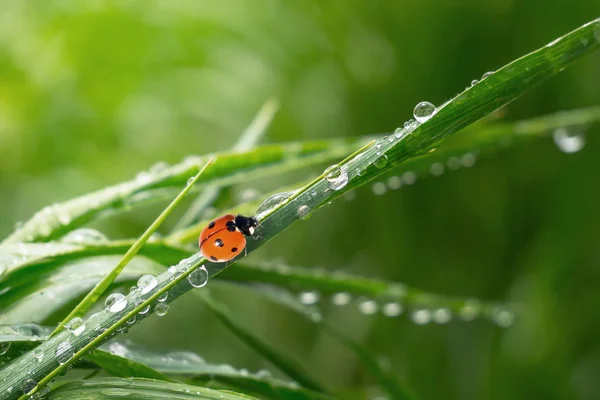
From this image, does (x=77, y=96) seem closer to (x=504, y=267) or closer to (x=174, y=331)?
(x=174, y=331)

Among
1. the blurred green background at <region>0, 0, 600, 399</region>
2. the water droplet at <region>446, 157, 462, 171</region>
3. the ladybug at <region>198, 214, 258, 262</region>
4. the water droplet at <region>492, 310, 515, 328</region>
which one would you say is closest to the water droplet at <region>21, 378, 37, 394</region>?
the ladybug at <region>198, 214, 258, 262</region>

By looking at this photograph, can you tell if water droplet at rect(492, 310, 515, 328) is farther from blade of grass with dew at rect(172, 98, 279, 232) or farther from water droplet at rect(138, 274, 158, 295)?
water droplet at rect(138, 274, 158, 295)

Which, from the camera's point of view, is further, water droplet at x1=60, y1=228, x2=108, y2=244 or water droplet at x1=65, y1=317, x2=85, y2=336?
water droplet at x1=60, y1=228, x2=108, y2=244

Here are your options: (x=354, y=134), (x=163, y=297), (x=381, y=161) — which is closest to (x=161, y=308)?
(x=163, y=297)

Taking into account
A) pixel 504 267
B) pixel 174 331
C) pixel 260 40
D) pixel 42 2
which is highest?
pixel 260 40

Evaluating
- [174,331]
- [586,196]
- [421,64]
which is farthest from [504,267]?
[174,331]

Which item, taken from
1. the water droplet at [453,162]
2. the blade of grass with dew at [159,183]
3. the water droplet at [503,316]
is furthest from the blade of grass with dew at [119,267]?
the water droplet at [503,316]

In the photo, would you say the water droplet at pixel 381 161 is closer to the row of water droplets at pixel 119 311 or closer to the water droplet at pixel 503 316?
the row of water droplets at pixel 119 311
